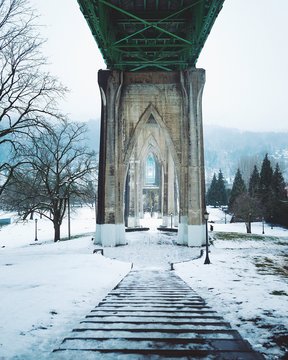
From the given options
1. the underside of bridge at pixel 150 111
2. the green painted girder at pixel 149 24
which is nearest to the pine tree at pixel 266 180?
the underside of bridge at pixel 150 111

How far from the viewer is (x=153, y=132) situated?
32.9 metres

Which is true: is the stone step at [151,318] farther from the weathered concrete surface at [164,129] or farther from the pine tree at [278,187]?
the pine tree at [278,187]

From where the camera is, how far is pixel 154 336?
3008 millimetres

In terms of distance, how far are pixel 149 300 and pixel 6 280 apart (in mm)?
3622

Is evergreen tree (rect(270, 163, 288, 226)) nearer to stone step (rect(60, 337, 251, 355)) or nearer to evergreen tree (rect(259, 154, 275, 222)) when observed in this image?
evergreen tree (rect(259, 154, 275, 222))

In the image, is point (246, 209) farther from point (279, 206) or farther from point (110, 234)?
point (110, 234)

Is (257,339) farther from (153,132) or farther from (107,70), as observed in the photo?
(153,132)

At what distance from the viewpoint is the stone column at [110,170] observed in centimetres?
1841

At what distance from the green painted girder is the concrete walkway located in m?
12.8

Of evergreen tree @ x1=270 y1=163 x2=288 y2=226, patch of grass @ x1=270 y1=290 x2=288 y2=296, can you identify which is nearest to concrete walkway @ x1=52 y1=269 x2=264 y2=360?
patch of grass @ x1=270 y1=290 x2=288 y2=296

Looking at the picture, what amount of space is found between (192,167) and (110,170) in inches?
206

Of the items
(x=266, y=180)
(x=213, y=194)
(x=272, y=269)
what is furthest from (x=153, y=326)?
(x=213, y=194)

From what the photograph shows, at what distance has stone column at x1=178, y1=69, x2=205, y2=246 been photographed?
18203 mm

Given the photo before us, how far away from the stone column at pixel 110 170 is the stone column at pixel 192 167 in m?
4.08
